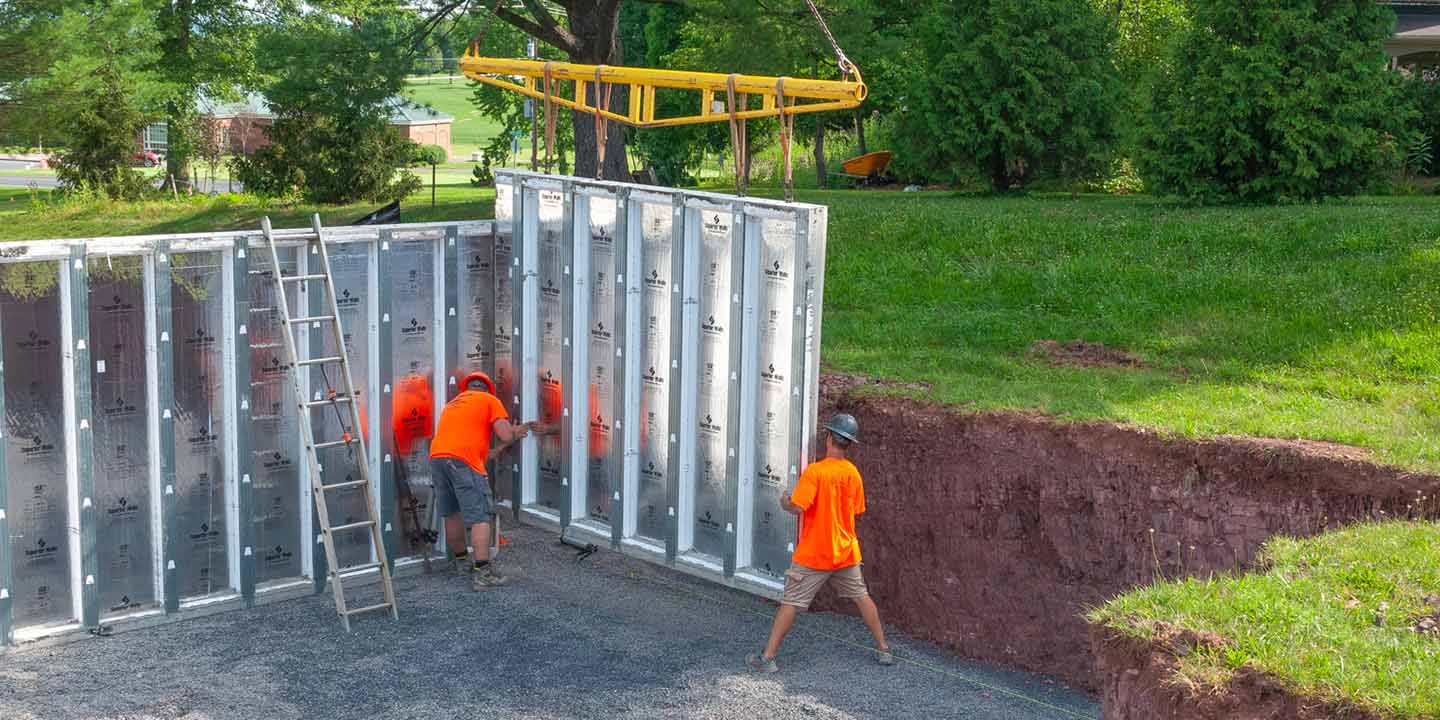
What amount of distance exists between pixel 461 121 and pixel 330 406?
290 ft

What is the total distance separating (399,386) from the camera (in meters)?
→ 12.0

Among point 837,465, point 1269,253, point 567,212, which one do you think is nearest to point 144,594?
point 567,212

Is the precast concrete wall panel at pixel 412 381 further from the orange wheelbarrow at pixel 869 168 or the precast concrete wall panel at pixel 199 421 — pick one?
the orange wheelbarrow at pixel 869 168

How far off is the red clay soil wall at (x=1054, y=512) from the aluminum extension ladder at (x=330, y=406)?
12.1 ft

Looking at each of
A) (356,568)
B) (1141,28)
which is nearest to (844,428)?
(356,568)

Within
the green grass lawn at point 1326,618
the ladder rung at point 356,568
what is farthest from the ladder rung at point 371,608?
the green grass lawn at point 1326,618

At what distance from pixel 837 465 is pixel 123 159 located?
1074 inches

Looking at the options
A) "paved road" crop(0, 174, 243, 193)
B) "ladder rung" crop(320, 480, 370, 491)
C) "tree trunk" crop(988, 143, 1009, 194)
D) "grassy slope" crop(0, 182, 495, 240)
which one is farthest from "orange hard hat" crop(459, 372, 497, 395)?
"paved road" crop(0, 174, 243, 193)

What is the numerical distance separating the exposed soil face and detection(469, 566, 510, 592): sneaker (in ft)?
17.9

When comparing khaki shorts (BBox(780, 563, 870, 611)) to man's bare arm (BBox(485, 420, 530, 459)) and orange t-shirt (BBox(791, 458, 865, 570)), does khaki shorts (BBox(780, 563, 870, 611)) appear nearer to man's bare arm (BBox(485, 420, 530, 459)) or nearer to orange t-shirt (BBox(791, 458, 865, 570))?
orange t-shirt (BBox(791, 458, 865, 570))

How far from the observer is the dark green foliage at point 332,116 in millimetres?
20875

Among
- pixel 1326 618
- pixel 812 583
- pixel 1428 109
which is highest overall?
pixel 1428 109

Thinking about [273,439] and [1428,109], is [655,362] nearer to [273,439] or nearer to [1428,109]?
[273,439]

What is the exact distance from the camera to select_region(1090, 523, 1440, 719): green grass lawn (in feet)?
21.9
